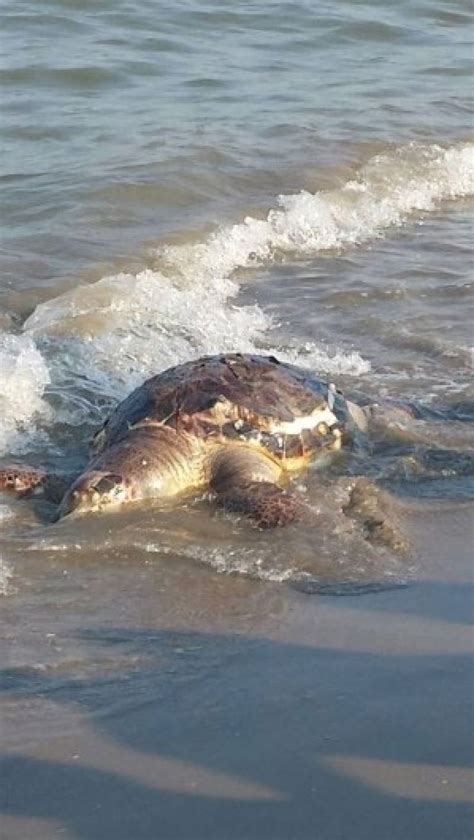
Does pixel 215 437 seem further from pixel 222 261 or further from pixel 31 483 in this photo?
pixel 222 261

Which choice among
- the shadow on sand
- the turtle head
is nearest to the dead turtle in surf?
the turtle head

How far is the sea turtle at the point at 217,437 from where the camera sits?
5766 millimetres

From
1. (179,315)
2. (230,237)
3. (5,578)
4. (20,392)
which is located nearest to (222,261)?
(230,237)

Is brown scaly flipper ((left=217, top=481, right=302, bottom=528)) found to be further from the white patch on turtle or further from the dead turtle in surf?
the white patch on turtle

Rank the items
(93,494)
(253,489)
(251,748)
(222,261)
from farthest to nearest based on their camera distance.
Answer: (222,261) < (253,489) < (93,494) < (251,748)

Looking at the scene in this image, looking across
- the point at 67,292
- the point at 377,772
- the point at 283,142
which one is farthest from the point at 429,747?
the point at 283,142

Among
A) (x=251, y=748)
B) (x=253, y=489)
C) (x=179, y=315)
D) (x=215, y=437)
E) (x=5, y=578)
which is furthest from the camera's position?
(x=179, y=315)

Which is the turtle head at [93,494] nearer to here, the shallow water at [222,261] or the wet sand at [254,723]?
the shallow water at [222,261]

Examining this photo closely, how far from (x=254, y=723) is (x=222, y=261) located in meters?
6.22

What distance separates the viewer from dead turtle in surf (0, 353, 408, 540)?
5.73 m

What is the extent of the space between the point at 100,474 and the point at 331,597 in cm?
138

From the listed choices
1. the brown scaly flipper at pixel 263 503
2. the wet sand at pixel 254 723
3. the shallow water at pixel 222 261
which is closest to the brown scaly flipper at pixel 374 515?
the shallow water at pixel 222 261

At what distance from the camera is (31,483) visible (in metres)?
5.81

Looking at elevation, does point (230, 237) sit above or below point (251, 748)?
below
